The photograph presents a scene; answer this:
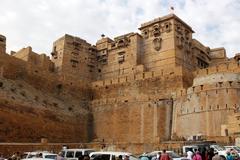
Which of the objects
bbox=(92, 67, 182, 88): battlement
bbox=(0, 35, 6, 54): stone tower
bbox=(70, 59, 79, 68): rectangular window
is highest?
bbox=(70, 59, 79, 68): rectangular window

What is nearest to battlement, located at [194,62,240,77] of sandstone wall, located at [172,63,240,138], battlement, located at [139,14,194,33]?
sandstone wall, located at [172,63,240,138]

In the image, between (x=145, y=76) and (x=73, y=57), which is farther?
(x=73, y=57)

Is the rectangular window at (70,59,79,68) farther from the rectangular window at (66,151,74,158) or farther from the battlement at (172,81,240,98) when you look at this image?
the rectangular window at (66,151,74,158)

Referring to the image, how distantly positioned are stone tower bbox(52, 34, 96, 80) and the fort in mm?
122

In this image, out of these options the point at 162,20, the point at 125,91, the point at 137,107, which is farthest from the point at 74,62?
the point at 137,107

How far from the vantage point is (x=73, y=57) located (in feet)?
152

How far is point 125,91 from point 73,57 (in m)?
11.3

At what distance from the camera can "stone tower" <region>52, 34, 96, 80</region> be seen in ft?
149

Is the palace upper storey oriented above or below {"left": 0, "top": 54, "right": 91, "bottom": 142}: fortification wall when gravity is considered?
above

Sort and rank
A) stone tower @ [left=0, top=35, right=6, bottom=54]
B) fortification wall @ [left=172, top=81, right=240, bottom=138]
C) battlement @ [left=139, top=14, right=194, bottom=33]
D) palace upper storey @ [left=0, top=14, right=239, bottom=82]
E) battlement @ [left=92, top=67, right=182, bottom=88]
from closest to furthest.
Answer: fortification wall @ [left=172, top=81, right=240, bottom=138] → stone tower @ [left=0, top=35, right=6, bottom=54] → battlement @ [left=92, top=67, right=182, bottom=88] → palace upper storey @ [left=0, top=14, right=239, bottom=82] → battlement @ [left=139, top=14, right=194, bottom=33]

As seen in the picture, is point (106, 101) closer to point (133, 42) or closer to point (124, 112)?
point (124, 112)

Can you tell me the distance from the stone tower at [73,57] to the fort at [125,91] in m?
0.12

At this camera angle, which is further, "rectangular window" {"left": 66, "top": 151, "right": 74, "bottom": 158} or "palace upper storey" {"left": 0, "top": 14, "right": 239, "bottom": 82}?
"palace upper storey" {"left": 0, "top": 14, "right": 239, "bottom": 82}

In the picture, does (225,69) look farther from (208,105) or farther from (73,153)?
(73,153)
